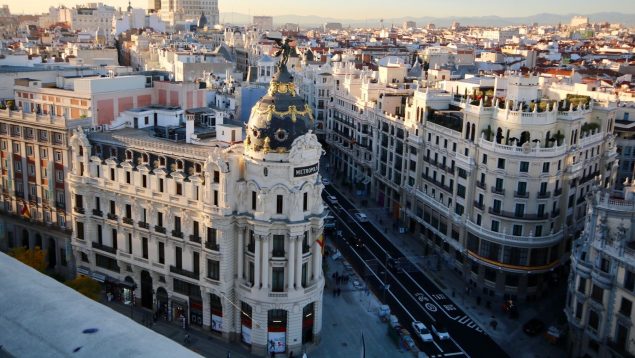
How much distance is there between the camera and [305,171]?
71.0 m

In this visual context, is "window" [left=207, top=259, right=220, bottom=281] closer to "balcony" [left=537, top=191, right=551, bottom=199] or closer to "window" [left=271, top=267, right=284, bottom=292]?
"window" [left=271, top=267, right=284, bottom=292]

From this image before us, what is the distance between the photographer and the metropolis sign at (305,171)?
70.3m

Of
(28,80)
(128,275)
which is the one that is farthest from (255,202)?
(28,80)

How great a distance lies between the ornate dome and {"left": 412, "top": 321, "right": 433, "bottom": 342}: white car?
91.5 feet

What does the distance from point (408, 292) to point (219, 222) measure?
32466 mm

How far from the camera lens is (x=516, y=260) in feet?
299

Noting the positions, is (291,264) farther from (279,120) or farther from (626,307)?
(626,307)

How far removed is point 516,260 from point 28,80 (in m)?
79.2

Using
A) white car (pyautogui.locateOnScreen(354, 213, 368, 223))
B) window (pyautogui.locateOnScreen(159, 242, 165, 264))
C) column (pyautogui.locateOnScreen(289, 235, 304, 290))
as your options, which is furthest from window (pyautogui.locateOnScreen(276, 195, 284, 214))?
white car (pyautogui.locateOnScreen(354, 213, 368, 223))

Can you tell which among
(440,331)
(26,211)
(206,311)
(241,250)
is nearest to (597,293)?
(440,331)

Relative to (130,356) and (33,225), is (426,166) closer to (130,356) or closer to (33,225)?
(33,225)

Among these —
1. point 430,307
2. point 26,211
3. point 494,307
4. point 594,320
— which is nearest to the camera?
point 594,320

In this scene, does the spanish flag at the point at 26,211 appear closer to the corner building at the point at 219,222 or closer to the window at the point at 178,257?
the corner building at the point at 219,222

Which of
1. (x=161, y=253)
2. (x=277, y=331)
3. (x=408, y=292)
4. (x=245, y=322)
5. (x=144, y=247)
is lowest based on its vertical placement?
(x=408, y=292)
